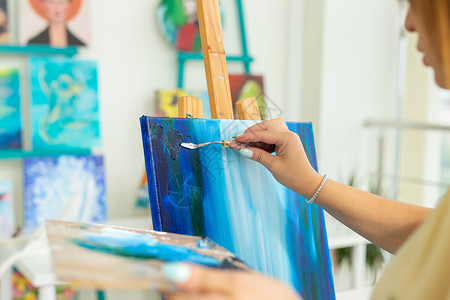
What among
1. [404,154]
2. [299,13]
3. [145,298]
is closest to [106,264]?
[145,298]

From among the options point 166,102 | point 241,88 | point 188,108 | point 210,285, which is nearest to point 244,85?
point 241,88

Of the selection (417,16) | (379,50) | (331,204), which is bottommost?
(331,204)

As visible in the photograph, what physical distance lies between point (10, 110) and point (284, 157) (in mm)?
1255

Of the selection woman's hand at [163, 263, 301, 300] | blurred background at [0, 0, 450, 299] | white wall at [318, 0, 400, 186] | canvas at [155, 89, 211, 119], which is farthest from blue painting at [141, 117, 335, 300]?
white wall at [318, 0, 400, 186]

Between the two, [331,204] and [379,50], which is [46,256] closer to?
[331,204]

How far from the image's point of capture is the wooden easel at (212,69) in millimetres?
948

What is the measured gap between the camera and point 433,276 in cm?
54

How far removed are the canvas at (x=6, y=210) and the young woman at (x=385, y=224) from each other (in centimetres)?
119

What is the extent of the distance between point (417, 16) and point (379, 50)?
6.21 feet

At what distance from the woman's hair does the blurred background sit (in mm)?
950

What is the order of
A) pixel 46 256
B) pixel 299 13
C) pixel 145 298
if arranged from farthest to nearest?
1. pixel 299 13
2. pixel 145 298
3. pixel 46 256

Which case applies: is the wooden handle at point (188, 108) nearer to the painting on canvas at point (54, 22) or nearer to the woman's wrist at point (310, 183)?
the woman's wrist at point (310, 183)

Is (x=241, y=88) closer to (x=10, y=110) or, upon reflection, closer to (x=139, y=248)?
(x=10, y=110)

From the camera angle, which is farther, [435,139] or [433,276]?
[435,139]
